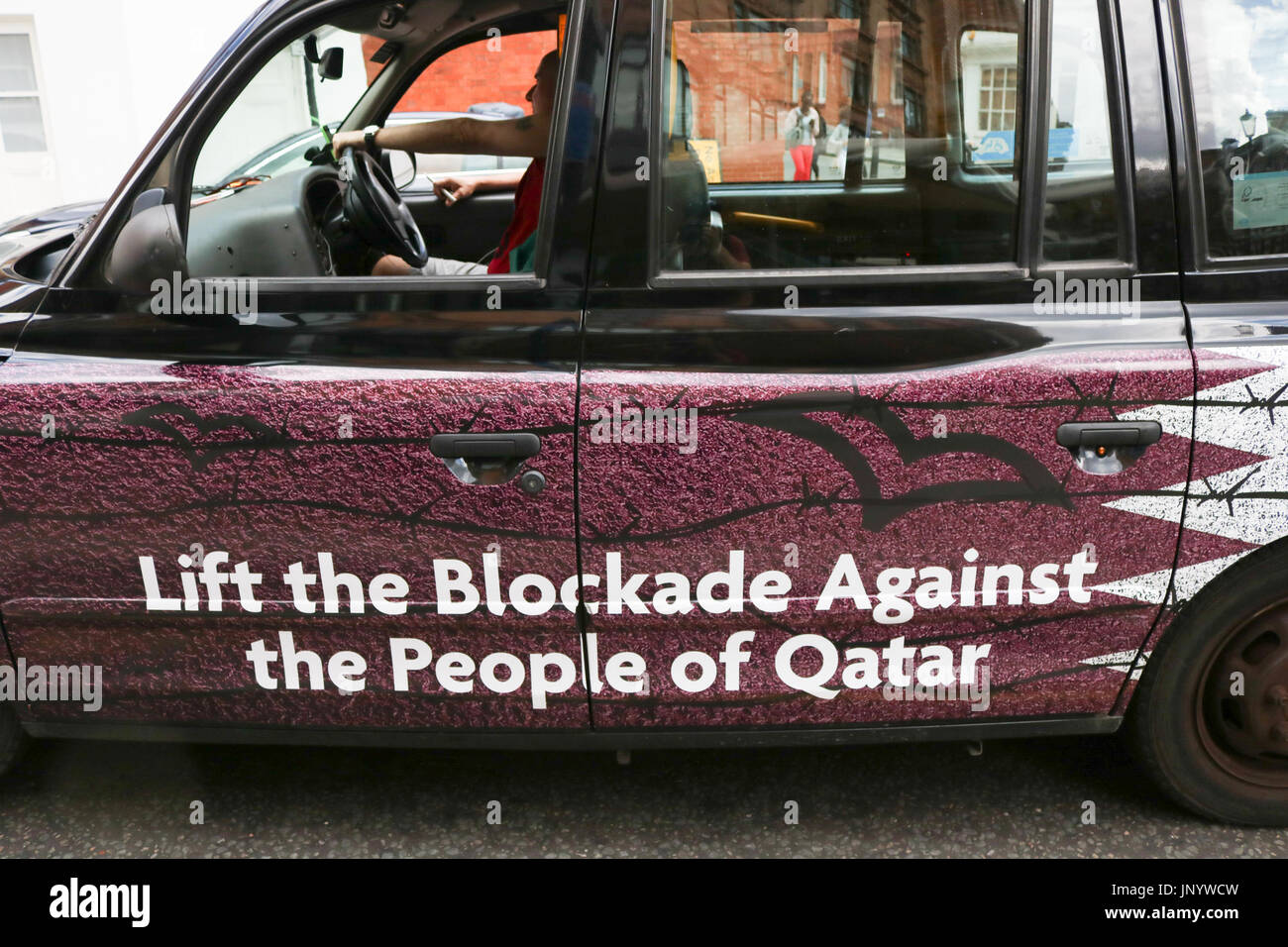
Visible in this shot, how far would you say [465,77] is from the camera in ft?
9.83

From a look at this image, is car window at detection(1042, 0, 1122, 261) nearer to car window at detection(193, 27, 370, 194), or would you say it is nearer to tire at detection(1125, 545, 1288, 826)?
tire at detection(1125, 545, 1288, 826)

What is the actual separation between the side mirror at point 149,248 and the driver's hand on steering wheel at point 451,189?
1.35 m

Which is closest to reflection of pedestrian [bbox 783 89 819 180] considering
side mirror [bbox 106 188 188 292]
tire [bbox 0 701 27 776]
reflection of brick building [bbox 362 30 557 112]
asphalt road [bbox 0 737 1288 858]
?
reflection of brick building [bbox 362 30 557 112]

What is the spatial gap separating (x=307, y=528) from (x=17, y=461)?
569 mm

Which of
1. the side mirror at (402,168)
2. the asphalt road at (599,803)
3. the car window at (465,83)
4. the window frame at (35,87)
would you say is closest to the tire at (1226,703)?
the asphalt road at (599,803)

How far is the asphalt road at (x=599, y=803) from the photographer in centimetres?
237

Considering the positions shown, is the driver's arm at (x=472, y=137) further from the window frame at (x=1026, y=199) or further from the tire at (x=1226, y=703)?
the tire at (x=1226, y=703)

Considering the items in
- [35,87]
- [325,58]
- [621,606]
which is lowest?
[621,606]

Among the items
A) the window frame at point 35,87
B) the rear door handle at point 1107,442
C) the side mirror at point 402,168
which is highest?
the window frame at point 35,87

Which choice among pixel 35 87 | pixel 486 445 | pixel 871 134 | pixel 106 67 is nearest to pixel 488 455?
pixel 486 445

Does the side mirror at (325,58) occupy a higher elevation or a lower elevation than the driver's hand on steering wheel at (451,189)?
higher

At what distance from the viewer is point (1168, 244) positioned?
200cm

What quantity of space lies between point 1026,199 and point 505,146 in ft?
3.60

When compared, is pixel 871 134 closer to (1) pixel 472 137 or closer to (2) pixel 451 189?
(1) pixel 472 137
